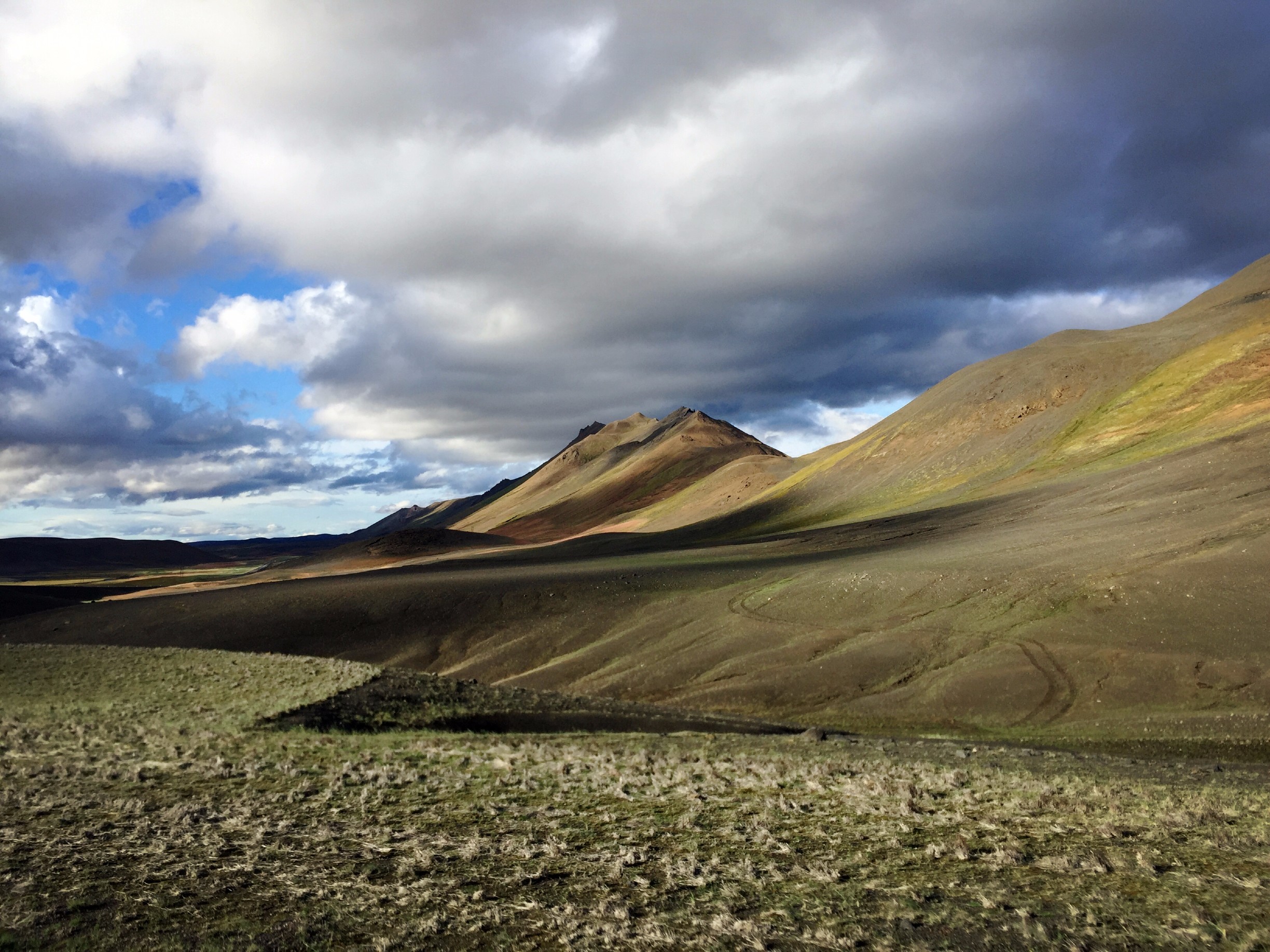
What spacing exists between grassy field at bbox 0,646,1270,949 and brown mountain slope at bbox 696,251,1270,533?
58.1 meters

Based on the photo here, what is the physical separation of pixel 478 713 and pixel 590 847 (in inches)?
552

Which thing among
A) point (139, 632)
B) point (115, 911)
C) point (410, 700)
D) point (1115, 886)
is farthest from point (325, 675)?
point (139, 632)

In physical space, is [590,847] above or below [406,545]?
below

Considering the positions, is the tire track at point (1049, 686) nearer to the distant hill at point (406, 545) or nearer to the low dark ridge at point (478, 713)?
the low dark ridge at point (478, 713)

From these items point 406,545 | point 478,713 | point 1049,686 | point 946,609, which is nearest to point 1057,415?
point 946,609

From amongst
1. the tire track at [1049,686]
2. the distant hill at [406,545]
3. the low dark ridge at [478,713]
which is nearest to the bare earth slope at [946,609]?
the tire track at [1049,686]

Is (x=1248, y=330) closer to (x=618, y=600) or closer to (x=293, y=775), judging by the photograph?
(x=618, y=600)

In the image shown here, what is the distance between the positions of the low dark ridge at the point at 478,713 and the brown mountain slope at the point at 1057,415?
51915mm

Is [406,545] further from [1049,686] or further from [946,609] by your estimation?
[1049,686]

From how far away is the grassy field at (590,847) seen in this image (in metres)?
7.40

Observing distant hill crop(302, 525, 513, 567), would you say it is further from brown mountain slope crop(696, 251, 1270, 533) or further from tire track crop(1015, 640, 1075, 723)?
tire track crop(1015, 640, 1075, 723)

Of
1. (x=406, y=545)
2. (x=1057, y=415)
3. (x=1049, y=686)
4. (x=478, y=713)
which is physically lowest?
(x=1049, y=686)

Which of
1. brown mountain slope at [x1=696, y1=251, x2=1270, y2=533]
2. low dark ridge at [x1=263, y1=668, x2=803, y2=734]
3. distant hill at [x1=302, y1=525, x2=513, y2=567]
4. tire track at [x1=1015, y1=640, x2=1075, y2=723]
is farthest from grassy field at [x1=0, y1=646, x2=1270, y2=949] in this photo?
distant hill at [x1=302, y1=525, x2=513, y2=567]

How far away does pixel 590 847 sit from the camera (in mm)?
10242
